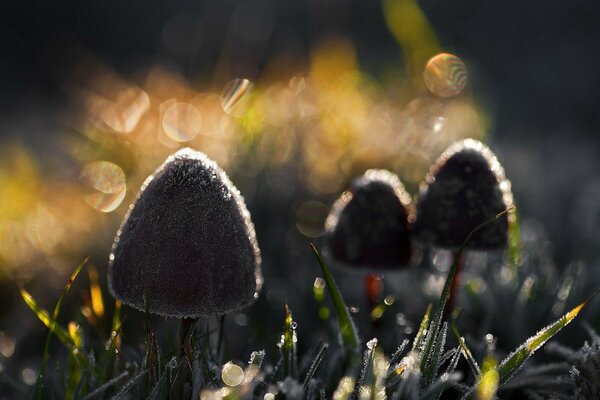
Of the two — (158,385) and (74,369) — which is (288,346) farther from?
(74,369)

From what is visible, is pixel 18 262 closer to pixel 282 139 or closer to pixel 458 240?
pixel 282 139

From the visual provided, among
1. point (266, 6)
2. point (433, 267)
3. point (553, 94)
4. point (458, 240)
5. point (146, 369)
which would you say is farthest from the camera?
point (266, 6)

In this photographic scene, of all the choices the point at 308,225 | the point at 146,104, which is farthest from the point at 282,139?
the point at 146,104

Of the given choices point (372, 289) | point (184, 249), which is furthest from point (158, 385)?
point (372, 289)

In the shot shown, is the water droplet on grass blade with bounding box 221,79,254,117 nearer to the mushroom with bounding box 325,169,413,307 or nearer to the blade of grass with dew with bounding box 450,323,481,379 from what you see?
the mushroom with bounding box 325,169,413,307

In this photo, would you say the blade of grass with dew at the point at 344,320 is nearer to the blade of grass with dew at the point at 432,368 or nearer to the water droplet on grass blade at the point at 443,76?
the blade of grass with dew at the point at 432,368

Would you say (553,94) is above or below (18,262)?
above
